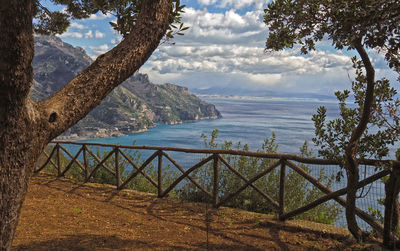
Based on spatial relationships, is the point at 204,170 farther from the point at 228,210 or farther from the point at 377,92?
the point at 377,92

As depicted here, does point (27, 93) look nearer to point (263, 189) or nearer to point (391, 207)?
point (391, 207)

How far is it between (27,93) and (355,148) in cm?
373

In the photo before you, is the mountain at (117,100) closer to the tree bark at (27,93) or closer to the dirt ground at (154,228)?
the dirt ground at (154,228)

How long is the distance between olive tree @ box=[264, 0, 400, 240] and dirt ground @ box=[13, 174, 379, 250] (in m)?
0.90

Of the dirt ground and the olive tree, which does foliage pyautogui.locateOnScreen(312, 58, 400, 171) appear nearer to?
the olive tree

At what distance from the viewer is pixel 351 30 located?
9.43ft

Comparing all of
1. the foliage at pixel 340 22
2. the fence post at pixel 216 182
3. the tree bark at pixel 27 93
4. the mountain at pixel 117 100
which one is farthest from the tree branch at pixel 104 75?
the mountain at pixel 117 100

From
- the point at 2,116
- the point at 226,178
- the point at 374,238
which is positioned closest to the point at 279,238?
the point at 374,238

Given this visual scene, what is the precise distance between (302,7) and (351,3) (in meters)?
0.75

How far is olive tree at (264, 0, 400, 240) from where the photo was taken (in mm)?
2678

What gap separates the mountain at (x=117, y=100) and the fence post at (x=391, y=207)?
302 feet

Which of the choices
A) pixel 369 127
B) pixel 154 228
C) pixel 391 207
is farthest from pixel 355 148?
pixel 154 228

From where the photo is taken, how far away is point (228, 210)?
5875 millimetres

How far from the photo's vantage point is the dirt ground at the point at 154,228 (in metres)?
4.25
